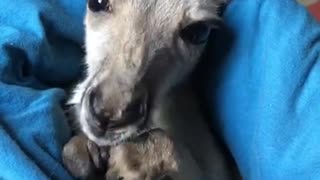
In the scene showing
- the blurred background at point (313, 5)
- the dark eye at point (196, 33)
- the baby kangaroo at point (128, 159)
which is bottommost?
the blurred background at point (313, 5)

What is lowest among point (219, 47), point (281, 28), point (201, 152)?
point (201, 152)

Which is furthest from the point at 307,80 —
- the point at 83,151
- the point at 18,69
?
the point at 18,69

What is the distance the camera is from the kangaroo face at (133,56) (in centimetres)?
102

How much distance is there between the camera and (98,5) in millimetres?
1200

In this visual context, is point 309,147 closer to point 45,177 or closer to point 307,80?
point 307,80

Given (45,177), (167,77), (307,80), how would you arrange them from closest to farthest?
(45,177), (307,80), (167,77)

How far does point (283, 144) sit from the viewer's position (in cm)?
106

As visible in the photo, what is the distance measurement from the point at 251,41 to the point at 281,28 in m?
0.09

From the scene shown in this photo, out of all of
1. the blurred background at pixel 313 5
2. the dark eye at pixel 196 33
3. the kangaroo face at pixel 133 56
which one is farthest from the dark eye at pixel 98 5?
the blurred background at pixel 313 5

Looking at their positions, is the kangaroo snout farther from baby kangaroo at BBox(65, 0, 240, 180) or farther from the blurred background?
the blurred background

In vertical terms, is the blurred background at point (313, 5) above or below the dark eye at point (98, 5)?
below

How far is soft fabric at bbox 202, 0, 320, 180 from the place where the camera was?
41.3 inches

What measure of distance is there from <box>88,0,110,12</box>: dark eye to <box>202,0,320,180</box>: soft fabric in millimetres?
228

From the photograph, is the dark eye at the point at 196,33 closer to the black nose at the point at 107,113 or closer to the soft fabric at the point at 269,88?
the soft fabric at the point at 269,88
